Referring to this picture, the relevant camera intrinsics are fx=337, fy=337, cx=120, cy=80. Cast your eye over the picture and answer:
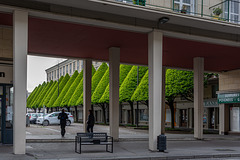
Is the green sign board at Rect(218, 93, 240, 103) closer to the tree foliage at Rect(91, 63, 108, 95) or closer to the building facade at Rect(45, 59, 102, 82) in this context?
the tree foliage at Rect(91, 63, 108, 95)

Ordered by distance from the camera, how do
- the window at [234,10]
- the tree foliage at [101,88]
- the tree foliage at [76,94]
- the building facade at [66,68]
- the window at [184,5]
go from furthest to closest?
1. the building facade at [66,68]
2. the tree foliage at [76,94]
3. the tree foliage at [101,88]
4. the window at [234,10]
5. the window at [184,5]

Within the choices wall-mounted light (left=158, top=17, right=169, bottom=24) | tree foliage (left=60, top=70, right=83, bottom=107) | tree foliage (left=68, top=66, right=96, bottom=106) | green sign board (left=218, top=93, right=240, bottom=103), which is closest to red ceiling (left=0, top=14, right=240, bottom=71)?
wall-mounted light (left=158, top=17, right=169, bottom=24)

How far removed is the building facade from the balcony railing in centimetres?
5122

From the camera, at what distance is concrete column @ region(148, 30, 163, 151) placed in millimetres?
15047

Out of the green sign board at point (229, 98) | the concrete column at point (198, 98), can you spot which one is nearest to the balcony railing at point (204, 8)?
the concrete column at point (198, 98)

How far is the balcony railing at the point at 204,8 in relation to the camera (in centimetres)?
1573

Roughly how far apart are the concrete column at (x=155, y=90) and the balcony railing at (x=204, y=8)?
145cm

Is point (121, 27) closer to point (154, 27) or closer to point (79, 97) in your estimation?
point (154, 27)

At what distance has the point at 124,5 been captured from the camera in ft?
45.0

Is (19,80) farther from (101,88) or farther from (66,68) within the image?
(66,68)

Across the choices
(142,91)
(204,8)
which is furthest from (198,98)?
(142,91)

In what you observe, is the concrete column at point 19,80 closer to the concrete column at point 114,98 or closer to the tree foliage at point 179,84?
the concrete column at point 114,98

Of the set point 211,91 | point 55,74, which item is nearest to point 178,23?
point 211,91

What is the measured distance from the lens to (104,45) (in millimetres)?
19703
